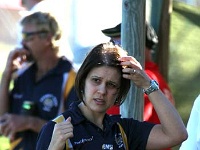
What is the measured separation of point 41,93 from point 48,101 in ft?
0.28

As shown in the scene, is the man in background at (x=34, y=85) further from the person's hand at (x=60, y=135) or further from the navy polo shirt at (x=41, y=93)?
the person's hand at (x=60, y=135)

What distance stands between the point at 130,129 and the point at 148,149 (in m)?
0.15

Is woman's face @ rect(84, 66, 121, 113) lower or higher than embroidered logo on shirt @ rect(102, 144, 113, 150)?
higher

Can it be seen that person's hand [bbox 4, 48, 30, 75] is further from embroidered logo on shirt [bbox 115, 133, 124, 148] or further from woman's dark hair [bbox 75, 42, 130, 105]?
embroidered logo on shirt [bbox 115, 133, 124, 148]

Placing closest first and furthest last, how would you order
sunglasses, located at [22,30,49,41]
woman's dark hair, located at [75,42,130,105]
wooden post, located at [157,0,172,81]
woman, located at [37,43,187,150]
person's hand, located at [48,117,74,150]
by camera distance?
person's hand, located at [48,117,74,150] < woman, located at [37,43,187,150] < woman's dark hair, located at [75,42,130,105] < sunglasses, located at [22,30,49,41] < wooden post, located at [157,0,172,81]

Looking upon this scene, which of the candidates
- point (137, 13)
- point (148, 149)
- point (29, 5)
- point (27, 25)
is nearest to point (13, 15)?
point (29, 5)

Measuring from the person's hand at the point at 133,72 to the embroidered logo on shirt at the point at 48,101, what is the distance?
1.28 m

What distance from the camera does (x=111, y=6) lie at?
621 cm

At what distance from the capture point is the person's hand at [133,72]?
3.07 meters

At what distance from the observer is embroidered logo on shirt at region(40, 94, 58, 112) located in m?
4.36

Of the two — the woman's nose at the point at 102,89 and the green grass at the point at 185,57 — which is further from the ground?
the woman's nose at the point at 102,89

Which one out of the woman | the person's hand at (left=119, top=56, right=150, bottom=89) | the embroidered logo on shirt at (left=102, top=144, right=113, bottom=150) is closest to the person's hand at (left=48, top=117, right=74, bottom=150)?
the woman

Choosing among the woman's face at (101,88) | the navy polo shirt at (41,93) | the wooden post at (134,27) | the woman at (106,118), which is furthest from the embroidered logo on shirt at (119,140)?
the navy polo shirt at (41,93)

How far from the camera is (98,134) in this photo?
2.99m
